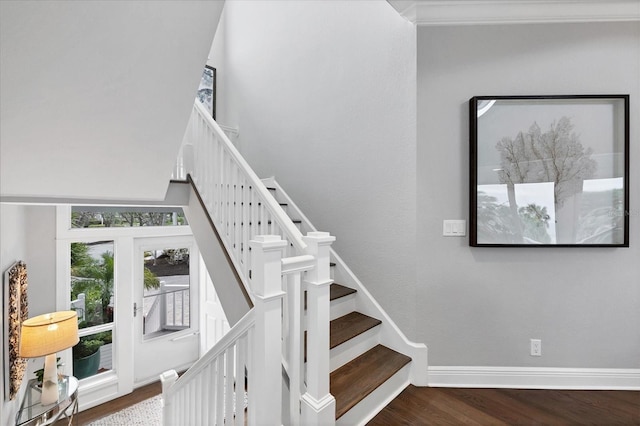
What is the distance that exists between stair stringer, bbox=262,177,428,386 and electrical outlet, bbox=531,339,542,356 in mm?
690

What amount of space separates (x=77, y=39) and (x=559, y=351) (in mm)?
3137

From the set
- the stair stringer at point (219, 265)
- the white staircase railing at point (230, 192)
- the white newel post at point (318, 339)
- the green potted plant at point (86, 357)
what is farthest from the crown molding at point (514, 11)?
the green potted plant at point (86, 357)

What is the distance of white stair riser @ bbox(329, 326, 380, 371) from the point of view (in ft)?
6.39

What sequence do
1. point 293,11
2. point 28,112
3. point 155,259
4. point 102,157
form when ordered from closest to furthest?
point 28,112
point 102,157
point 293,11
point 155,259

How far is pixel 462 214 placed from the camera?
2109 millimetres

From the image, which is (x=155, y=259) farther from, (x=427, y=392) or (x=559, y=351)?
(x=559, y=351)

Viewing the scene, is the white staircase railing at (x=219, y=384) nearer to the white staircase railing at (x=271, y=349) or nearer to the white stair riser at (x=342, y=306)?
the white staircase railing at (x=271, y=349)

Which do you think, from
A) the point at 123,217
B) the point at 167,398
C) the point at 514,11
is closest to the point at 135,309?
the point at 123,217

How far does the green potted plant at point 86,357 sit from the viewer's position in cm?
357

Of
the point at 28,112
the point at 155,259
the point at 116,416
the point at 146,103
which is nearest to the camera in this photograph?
the point at 28,112

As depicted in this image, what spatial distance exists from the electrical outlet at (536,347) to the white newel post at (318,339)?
1467mm

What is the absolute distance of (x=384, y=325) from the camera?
7.56 feet

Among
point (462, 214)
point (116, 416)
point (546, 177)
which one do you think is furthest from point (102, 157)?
point (116, 416)

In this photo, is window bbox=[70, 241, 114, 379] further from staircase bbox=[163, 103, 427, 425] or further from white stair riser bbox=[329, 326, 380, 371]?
white stair riser bbox=[329, 326, 380, 371]
